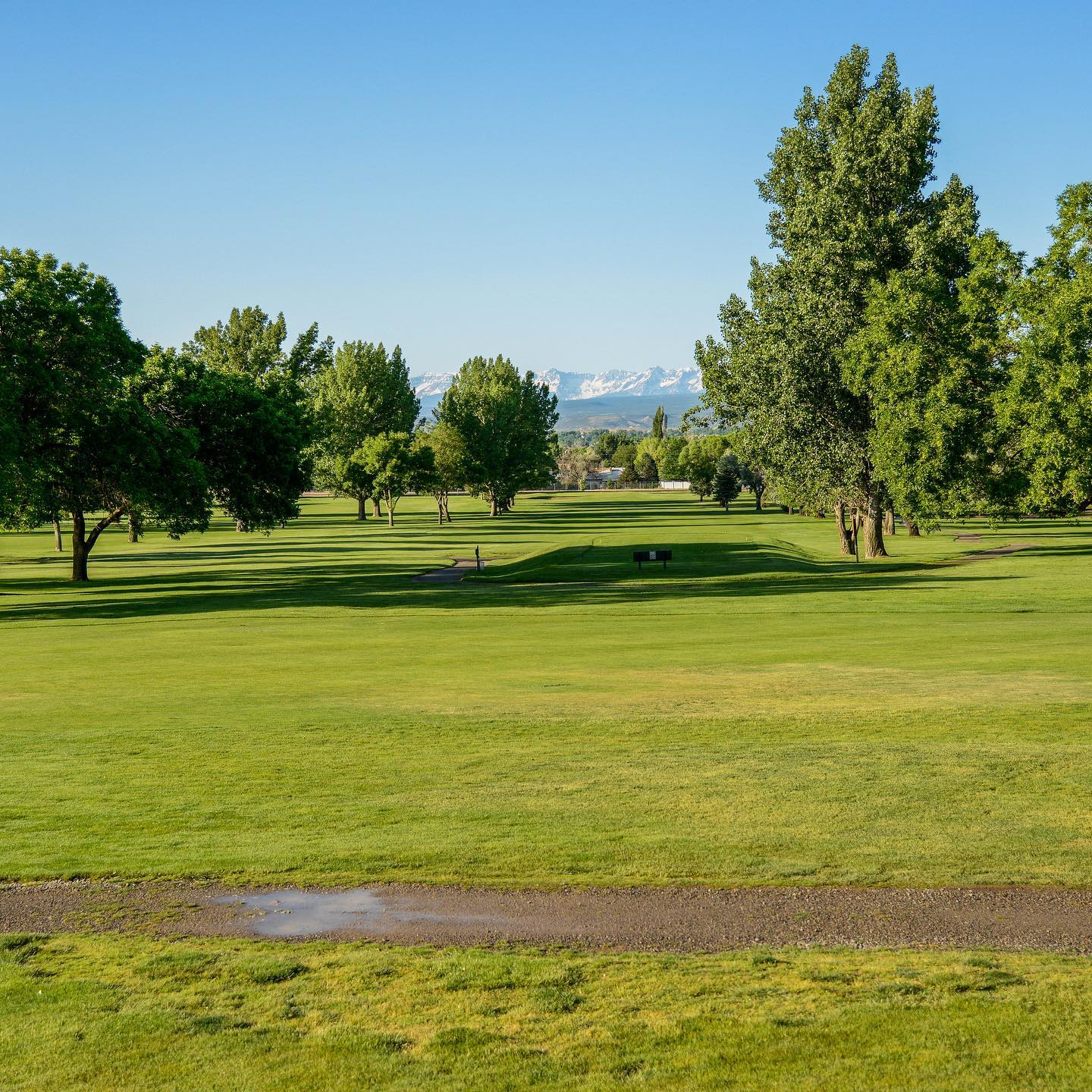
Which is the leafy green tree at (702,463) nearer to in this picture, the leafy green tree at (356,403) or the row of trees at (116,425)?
the leafy green tree at (356,403)

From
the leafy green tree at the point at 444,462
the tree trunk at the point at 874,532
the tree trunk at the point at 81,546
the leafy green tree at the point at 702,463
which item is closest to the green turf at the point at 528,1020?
the tree trunk at the point at 81,546

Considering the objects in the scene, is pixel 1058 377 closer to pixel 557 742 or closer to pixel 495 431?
pixel 557 742

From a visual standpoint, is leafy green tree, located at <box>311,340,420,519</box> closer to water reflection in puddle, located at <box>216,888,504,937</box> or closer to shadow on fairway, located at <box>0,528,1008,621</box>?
shadow on fairway, located at <box>0,528,1008,621</box>

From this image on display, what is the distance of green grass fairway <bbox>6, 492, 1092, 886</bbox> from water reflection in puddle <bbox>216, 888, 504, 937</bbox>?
0.45m

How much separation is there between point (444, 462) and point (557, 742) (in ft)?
398

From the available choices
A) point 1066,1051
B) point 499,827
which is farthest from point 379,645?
point 1066,1051

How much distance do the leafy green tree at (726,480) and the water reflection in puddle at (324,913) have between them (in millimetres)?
147847

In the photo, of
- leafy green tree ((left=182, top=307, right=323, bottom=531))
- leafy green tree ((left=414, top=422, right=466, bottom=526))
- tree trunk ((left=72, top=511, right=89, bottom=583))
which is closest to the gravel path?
leafy green tree ((left=182, top=307, right=323, bottom=531))

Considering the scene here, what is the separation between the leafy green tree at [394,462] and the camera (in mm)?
124250

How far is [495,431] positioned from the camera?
149000 mm

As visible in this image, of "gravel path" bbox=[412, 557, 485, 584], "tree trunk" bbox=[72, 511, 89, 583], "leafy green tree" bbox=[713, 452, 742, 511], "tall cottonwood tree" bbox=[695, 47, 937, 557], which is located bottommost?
"gravel path" bbox=[412, 557, 485, 584]

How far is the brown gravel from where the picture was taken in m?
9.12

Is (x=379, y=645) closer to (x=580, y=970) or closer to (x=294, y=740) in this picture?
(x=294, y=740)

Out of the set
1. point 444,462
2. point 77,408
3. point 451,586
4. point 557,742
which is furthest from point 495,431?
point 557,742
